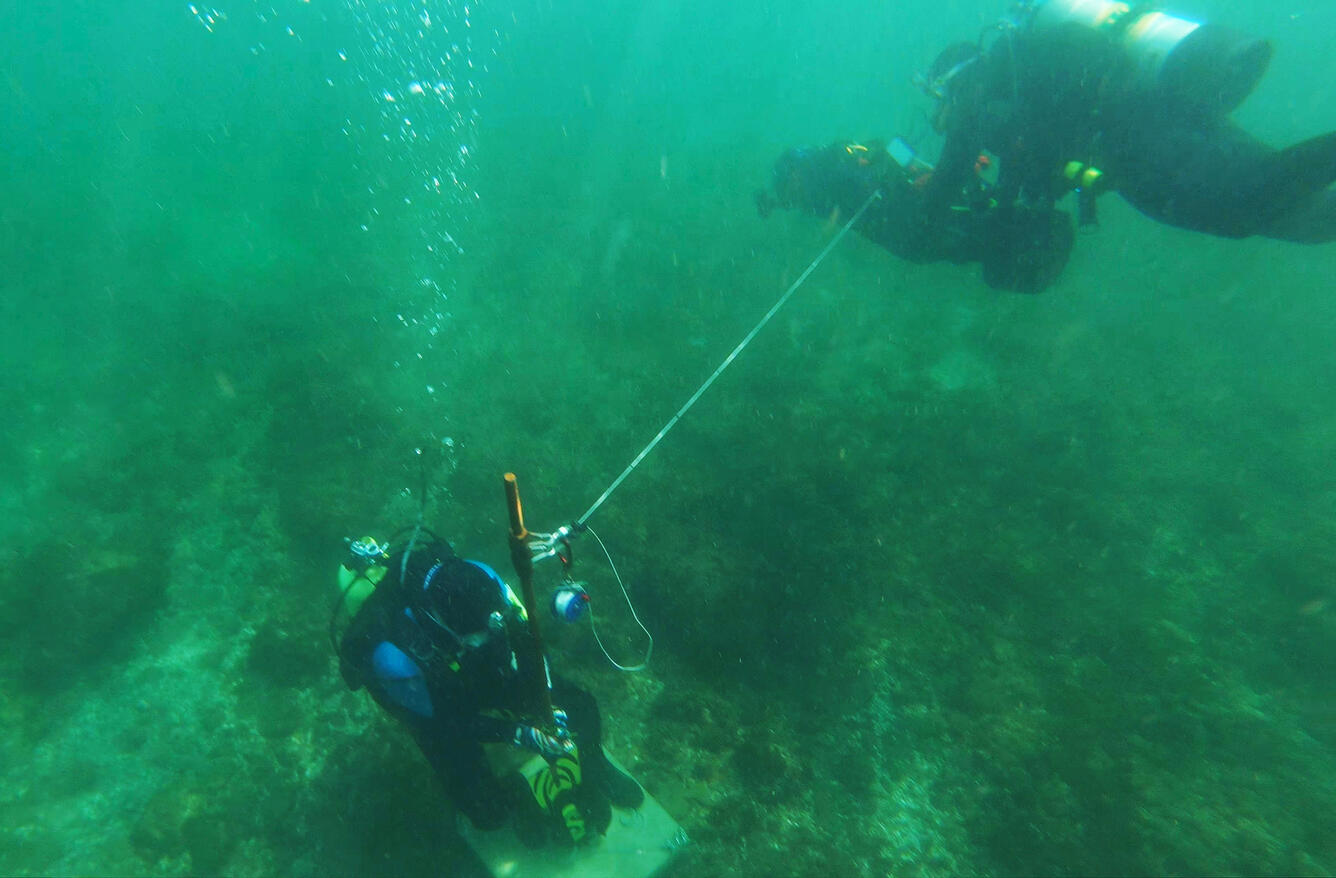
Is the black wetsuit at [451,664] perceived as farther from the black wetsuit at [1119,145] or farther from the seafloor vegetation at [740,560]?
the black wetsuit at [1119,145]

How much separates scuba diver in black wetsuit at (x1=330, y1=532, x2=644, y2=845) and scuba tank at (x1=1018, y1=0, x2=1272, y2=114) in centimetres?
546

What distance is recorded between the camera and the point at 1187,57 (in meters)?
4.05

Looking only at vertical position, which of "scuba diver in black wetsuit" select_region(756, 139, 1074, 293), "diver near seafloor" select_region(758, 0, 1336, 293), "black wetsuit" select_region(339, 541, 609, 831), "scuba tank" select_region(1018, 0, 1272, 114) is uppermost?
"scuba tank" select_region(1018, 0, 1272, 114)

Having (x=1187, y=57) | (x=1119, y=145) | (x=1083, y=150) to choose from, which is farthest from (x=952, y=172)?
(x=1187, y=57)

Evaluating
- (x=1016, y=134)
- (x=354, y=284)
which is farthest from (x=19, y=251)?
(x=1016, y=134)

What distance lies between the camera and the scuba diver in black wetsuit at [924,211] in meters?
5.16

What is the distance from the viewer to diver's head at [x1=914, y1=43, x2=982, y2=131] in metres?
5.47

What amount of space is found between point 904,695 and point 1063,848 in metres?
1.33

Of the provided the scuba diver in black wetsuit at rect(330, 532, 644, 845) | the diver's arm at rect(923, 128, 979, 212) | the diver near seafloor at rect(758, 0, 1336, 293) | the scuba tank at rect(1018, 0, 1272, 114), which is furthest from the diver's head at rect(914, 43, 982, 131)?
the scuba diver in black wetsuit at rect(330, 532, 644, 845)

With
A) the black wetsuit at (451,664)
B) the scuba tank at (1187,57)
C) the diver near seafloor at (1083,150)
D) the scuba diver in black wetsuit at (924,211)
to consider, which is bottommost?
the black wetsuit at (451,664)

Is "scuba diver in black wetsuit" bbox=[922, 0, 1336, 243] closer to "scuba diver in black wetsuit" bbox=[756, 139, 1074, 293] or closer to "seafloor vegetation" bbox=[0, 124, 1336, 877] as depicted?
"scuba diver in black wetsuit" bbox=[756, 139, 1074, 293]

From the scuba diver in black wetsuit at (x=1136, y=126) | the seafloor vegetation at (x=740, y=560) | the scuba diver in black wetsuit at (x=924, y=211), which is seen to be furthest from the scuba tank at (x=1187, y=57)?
the seafloor vegetation at (x=740, y=560)

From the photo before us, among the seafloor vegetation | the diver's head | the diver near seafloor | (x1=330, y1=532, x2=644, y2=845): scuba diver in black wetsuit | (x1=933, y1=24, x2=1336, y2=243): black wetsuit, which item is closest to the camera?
(x1=330, y1=532, x2=644, y2=845): scuba diver in black wetsuit

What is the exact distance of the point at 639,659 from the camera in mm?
5336
